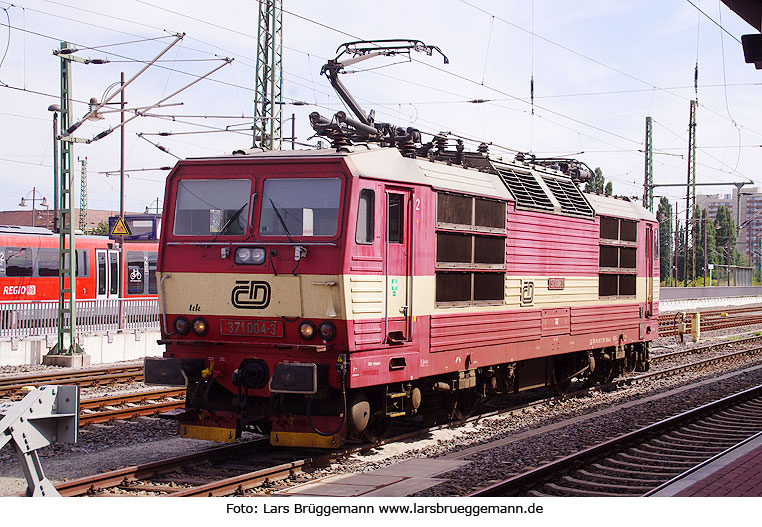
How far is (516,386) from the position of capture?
46.7ft

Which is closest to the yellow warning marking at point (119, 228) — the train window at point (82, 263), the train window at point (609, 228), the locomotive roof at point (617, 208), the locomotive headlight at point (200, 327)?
the train window at point (82, 263)

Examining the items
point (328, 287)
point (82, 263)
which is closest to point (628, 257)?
point (328, 287)

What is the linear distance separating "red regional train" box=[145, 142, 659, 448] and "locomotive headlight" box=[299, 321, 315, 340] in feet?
0.05

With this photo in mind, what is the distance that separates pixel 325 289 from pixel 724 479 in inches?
179

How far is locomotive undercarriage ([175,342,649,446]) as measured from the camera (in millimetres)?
9945

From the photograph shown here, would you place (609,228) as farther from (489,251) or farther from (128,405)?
(128,405)

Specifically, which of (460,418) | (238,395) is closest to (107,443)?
(238,395)

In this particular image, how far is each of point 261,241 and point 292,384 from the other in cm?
175

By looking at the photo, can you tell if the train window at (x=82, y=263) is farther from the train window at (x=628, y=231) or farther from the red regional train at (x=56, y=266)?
the train window at (x=628, y=231)

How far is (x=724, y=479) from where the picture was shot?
8688 millimetres

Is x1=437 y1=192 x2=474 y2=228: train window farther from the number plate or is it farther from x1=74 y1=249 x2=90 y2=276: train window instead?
x1=74 y1=249 x2=90 y2=276: train window

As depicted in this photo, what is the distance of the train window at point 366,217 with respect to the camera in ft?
32.9

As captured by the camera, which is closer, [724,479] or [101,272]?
[724,479]

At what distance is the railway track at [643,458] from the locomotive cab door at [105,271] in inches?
860
